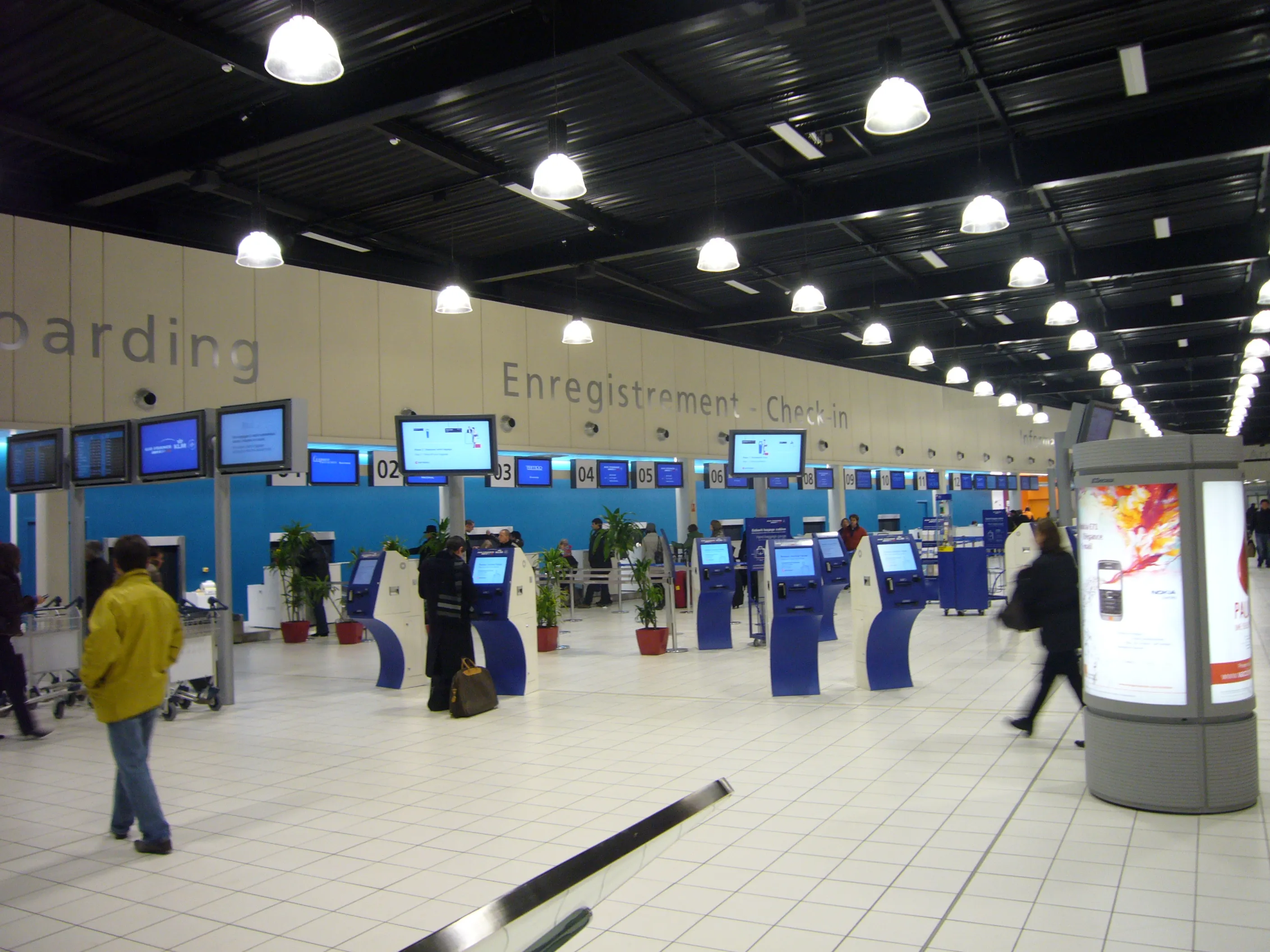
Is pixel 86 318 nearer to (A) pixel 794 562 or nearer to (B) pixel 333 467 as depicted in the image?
(B) pixel 333 467

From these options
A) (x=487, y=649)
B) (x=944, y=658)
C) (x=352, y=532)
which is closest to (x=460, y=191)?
(x=487, y=649)

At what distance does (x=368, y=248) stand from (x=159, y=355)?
3.14m

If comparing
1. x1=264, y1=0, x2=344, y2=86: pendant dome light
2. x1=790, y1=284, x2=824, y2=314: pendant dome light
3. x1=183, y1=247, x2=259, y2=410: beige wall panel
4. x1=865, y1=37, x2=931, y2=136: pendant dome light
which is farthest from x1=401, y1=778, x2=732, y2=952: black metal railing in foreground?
x1=183, y1=247, x2=259, y2=410: beige wall panel

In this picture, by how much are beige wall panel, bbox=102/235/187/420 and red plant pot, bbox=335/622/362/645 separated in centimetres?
371

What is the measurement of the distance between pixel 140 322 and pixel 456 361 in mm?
4246

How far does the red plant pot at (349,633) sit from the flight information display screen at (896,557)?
778 cm

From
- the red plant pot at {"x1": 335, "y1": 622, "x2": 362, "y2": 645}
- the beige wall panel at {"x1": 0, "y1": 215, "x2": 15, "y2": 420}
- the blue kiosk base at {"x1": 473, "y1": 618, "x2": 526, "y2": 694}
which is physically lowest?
the red plant pot at {"x1": 335, "y1": 622, "x2": 362, "y2": 645}

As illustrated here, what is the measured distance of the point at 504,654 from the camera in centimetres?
845

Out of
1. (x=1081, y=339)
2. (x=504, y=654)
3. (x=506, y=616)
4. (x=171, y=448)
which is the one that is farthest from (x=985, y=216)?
(x=1081, y=339)

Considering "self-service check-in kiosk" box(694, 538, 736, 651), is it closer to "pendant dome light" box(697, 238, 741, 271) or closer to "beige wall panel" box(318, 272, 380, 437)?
"pendant dome light" box(697, 238, 741, 271)

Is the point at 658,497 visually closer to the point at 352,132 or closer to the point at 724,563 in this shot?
the point at 724,563

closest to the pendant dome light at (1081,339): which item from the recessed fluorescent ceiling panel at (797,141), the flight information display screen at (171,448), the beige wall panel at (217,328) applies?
the recessed fluorescent ceiling panel at (797,141)

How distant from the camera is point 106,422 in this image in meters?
8.80

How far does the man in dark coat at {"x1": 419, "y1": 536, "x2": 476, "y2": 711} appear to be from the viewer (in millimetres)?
7793
